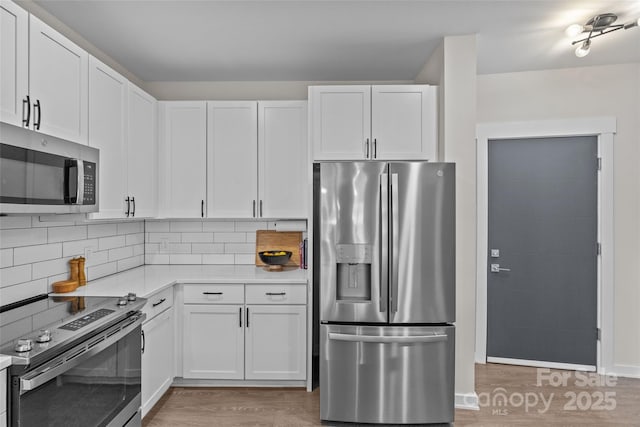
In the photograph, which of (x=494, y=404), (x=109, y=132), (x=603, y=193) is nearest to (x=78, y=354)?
(x=109, y=132)

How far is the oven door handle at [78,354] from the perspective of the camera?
1459 millimetres

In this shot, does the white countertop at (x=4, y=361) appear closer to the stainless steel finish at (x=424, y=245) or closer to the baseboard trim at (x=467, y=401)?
the stainless steel finish at (x=424, y=245)

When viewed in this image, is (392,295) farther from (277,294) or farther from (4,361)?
(4,361)

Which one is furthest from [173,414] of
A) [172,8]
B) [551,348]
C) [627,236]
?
[627,236]

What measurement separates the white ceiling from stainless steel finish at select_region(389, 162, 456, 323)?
0.95 meters

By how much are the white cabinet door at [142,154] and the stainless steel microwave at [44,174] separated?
62 centimetres

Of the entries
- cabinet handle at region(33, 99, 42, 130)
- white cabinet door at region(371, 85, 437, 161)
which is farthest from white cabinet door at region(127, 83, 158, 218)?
white cabinet door at region(371, 85, 437, 161)

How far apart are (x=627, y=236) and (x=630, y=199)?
12.6 inches

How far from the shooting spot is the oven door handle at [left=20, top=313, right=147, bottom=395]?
1.46 meters

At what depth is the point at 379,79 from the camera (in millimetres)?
3564

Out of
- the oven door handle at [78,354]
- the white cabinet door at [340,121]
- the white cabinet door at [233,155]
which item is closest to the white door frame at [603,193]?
the white cabinet door at [340,121]

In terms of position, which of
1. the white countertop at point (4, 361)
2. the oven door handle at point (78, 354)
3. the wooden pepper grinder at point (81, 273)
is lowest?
the oven door handle at point (78, 354)

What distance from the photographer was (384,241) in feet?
8.11

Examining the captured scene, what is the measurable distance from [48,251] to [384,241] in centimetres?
209
